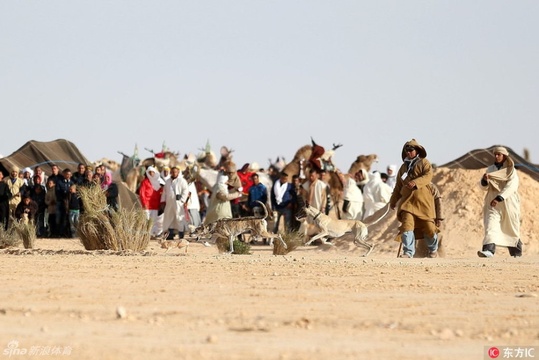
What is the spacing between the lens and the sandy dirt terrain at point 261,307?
305 inches

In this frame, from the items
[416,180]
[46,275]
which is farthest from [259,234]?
[46,275]

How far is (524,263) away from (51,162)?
2054 centimetres

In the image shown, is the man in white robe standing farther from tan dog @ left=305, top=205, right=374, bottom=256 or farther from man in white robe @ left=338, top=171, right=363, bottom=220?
tan dog @ left=305, top=205, right=374, bottom=256

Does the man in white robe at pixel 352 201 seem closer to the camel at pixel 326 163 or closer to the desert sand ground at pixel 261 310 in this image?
the camel at pixel 326 163

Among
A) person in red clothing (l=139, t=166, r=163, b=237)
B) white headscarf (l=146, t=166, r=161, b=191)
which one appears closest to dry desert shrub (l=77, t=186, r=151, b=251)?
person in red clothing (l=139, t=166, r=163, b=237)

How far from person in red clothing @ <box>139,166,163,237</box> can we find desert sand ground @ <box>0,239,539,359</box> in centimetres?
1337

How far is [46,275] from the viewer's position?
13.1 m

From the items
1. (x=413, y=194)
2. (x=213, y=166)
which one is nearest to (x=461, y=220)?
(x=413, y=194)

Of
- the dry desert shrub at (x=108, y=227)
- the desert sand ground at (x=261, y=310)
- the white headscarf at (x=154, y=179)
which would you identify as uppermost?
the white headscarf at (x=154, y=179)

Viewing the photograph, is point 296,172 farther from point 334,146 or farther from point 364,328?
point 364,328

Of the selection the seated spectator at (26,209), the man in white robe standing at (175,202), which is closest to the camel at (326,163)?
the man in white robe standing at (175,202)

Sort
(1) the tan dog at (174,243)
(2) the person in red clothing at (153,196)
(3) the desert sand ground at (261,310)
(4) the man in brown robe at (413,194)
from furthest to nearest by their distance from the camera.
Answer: (2) the person in red clothing at (153,196), (1) the tan dog at (174,243), (4) the man in brown robe at (413,194), (3) the desert sand ground at (261,310)

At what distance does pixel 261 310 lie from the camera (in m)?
9.73

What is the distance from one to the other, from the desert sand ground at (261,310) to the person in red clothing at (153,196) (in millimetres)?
13373
